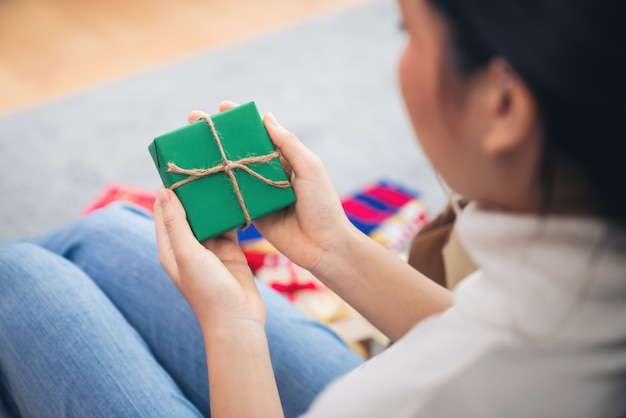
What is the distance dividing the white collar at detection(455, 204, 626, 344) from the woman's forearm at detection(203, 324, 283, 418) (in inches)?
13.1

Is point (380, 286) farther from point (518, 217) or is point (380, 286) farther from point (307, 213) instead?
point (518, 217)

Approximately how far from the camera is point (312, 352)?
1061mm

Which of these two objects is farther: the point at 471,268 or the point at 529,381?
the point at 471,268

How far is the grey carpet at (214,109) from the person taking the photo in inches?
84.7

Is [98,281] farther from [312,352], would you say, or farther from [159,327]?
[312,352]

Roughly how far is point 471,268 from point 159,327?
0.55 m

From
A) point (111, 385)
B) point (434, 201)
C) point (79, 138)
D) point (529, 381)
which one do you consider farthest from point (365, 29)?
point (529, 381)

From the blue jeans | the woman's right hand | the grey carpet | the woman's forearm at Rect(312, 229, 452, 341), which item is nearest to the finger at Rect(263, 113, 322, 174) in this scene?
the woman's right hand

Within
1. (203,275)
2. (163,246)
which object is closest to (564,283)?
(203,275)

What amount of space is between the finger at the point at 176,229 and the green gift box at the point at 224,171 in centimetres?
2

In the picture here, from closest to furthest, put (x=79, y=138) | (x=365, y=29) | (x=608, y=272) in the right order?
1. (x=608, y=272)
2. (x=79, y=138)
3. (x=365, y=29)

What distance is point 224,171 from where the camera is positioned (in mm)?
1004

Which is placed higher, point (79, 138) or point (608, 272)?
point (79, 138)

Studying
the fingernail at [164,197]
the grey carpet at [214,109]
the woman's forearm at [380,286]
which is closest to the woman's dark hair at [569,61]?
the woman's forearm at [380,286]
